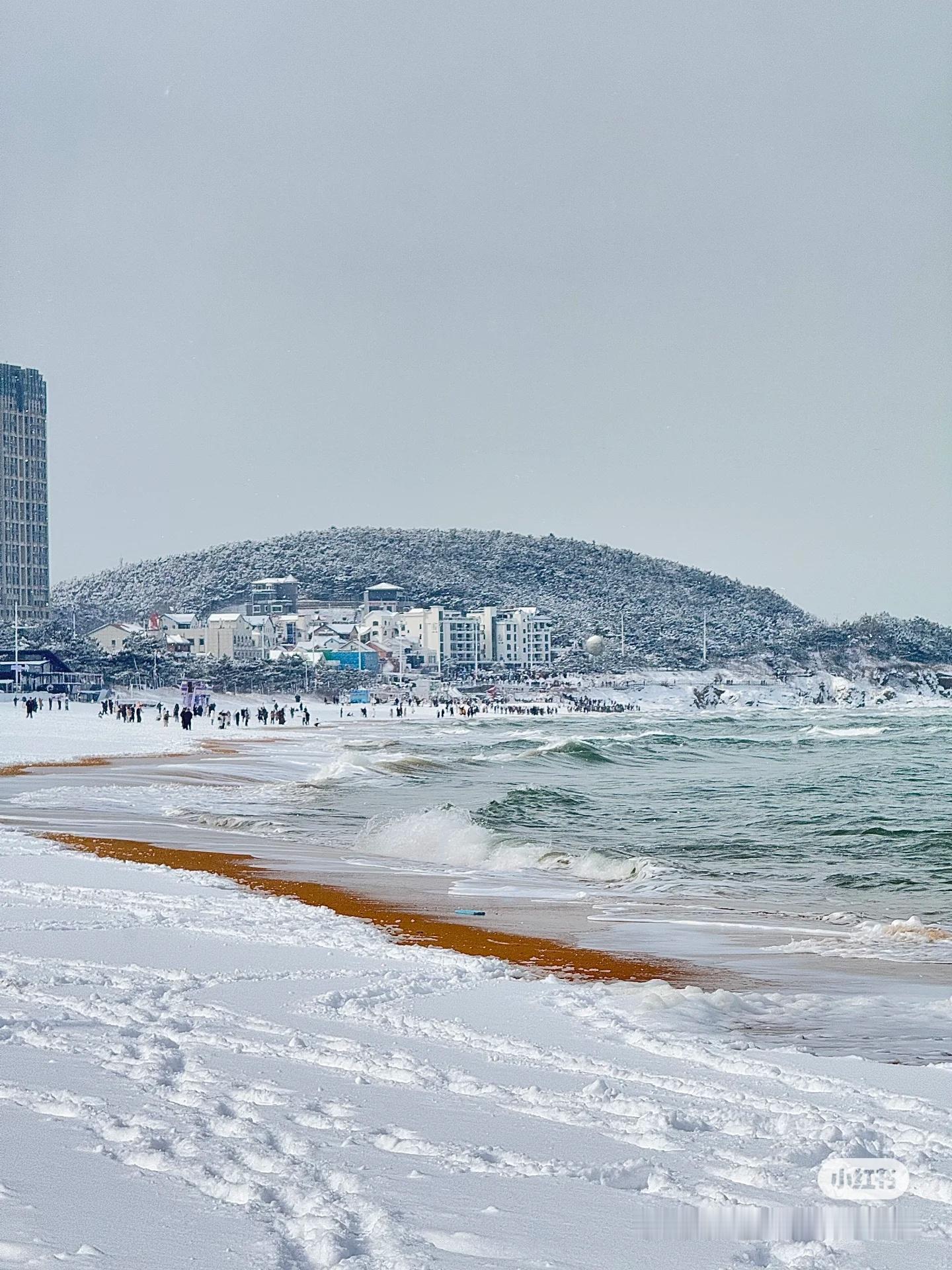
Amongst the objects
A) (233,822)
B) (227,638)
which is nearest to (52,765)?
(233,822)

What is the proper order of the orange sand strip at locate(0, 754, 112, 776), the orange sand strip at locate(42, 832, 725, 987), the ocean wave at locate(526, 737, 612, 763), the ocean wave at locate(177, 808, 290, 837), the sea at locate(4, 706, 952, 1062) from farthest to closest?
the ocean wave at locate(526, 737, 612, 763)
the orange sand strip at locate(0, 754, 112, 776)
the ocean wave at locate(177, 808, 290, 837)
the orange sand strip at locate(42, 832, 725, 987)
the sea at locate(4, 706, 952, 1062)

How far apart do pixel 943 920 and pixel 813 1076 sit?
6155 millimetres

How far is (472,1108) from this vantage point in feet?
17.1

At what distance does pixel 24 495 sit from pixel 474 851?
171781mm

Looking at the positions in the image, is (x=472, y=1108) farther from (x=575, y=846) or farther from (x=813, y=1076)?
(x=575, y=846)

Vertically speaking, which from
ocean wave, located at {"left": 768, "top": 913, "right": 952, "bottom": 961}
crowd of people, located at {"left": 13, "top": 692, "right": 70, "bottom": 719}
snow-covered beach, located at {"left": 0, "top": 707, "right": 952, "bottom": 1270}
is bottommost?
crowd of people, located at {"left": 13, "top": 692, "right": 70, "bottom": 719}

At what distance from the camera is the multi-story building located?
17312 cm

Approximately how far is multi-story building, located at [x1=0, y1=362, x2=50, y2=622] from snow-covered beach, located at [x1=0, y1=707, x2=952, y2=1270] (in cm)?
17238

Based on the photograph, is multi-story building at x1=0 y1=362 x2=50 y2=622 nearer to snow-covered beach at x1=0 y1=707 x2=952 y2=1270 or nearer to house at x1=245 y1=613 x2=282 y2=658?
house at x1=245 y1=613 x2=282 y2=658

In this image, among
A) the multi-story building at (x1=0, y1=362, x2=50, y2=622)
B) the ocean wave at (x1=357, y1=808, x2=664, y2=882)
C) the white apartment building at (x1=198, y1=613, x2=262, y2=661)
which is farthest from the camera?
the white apartment building at (x1=198, y1=613, x2=262, y2=661)

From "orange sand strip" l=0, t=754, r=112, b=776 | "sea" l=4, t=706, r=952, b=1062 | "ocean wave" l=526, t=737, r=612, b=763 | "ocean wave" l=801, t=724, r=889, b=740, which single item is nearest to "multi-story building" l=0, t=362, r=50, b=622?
"ocean wave" l=801, t=724, r=889, b=740

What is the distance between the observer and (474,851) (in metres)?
16.6

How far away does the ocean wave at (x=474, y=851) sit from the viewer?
1503 centimetres

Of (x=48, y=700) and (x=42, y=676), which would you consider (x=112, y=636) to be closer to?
(x=42, y=676)
